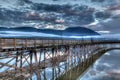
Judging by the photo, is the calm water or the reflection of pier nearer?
the reflection of pier

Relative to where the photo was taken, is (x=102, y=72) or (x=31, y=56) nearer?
(x=31, y=56)

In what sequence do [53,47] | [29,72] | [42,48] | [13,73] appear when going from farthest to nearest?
[53,47], [42,48], [29,72], [13,73]

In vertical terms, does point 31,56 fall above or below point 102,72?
above

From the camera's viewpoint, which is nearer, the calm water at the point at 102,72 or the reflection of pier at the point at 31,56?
the reflection of pier at the point at 31,56

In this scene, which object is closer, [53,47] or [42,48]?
[42,48]

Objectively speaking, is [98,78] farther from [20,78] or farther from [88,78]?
[20,78]

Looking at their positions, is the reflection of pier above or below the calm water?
above

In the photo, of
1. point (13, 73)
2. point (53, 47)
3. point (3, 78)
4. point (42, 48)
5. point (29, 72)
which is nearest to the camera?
point (3, 78)

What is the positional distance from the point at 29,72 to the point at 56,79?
24.7 feet

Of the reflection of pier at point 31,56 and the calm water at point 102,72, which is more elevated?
the reflection of pier at point 31,56

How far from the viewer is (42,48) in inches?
843

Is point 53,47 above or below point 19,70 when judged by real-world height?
above

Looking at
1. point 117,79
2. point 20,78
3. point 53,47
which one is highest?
point 53,47

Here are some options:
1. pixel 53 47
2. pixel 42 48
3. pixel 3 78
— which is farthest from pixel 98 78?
pixel 3 78
